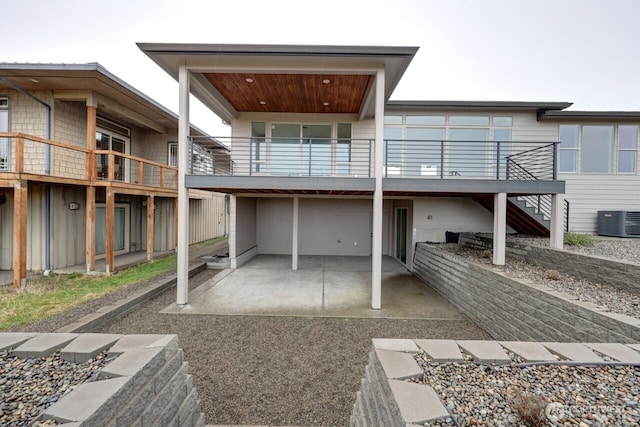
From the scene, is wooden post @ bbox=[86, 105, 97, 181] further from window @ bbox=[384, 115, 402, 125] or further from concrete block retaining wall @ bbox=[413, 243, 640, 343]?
concrete block retaining wall @ bbox=[413, 243, 640, 343]

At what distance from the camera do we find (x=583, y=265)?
532 cm

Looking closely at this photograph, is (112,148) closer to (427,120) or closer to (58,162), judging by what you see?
(58,162)

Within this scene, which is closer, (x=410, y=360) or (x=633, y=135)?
(x=410, y=360)

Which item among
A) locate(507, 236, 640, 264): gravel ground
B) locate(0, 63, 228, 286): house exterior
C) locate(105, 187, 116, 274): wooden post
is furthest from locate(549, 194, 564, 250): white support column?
locate(105, 187, 116, 274): wooden post

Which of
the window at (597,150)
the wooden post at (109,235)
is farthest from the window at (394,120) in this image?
the wooden post at (109,235)

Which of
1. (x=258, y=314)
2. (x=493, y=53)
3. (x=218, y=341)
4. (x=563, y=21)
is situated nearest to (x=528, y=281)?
(x=258, y=314)

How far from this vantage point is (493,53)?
2903cm

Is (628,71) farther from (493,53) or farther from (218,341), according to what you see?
(218,341)

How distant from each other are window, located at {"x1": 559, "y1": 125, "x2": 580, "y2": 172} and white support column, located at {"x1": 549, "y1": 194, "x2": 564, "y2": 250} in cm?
481

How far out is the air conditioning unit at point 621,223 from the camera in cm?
943

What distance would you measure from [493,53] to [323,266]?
32293 mm

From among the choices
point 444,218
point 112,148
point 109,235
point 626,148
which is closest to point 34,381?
point 109,235

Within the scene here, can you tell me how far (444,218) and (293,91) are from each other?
694 cm

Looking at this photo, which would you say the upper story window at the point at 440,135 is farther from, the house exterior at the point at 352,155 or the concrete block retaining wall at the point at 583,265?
the concrete block retaining wall at the point at 583,265
